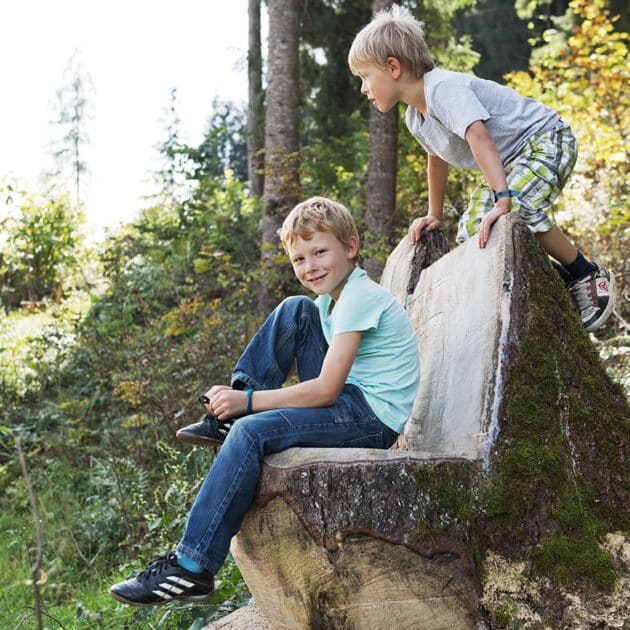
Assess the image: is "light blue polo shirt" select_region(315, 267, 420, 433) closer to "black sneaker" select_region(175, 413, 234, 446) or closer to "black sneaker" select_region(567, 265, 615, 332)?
"black sneaker" select_region(175, 413, 234, 446)

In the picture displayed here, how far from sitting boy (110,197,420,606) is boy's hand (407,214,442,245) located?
948 mm

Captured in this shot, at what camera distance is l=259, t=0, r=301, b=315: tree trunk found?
8453 mm

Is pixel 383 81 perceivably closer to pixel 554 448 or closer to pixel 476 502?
pixel 554 448

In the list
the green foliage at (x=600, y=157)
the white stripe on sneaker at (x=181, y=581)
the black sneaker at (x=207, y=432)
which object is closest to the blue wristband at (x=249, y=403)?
the black sneaker at (x=207, y=432)

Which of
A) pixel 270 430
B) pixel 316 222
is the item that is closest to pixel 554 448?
pixel 270 430

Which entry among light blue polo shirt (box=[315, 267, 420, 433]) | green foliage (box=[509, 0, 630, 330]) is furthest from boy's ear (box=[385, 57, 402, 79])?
green foliage (box=[509, 0, 630, 330])

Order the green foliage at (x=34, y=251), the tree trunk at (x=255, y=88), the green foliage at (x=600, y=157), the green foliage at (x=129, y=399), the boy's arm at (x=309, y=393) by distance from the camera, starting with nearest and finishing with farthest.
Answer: the boy's arm at (x=309, y=393)
the green foliage at (x=129, y=399)
the green foliage at (x=600, y=157)
the tree trunk at (x=255, y=88)
the green foliage at (x=34, y=251)

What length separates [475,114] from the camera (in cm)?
310

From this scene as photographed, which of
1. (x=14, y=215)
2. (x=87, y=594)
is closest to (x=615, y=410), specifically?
(x=87, y=594)

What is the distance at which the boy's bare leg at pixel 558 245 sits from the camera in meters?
3.29

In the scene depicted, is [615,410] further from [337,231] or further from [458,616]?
[337,231]

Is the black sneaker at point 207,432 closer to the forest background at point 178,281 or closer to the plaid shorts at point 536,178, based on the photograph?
the forest background at point 178,281

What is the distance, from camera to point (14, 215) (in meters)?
12.3

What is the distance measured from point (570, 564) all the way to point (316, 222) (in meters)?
1.45
